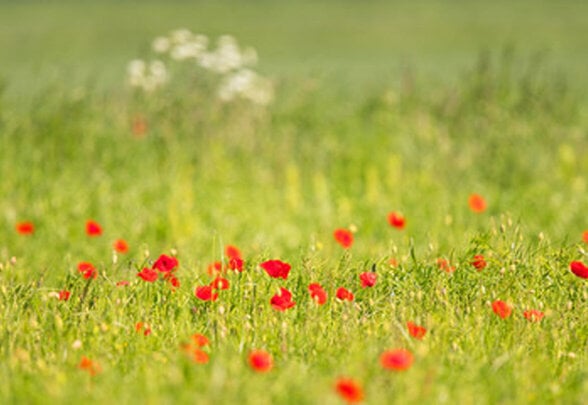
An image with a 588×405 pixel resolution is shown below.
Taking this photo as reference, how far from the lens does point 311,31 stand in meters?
24.8

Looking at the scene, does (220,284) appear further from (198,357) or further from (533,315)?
(533,315)

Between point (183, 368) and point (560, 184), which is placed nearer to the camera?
point (183, 368)

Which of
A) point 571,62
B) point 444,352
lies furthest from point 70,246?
point 571,62

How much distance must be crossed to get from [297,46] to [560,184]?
15699 millimetres

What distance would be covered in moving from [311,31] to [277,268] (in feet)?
72.8

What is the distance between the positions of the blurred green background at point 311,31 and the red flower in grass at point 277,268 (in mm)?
11506

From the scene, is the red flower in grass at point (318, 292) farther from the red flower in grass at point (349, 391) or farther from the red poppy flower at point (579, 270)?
the red flower in grass at point (349, 391)

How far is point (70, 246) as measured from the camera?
5566mm

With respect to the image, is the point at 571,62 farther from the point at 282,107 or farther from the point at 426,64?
the point at 282,107

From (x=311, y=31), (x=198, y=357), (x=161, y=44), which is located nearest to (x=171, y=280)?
(x=198, y=357)

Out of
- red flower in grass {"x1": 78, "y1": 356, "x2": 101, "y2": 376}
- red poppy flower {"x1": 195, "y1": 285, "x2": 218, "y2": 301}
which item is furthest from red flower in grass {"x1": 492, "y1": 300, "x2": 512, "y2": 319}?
red flower in grass {"x1": 78, "y1": 356, "x2": 101, "y2": 376}

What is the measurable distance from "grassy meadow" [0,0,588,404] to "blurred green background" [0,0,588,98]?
3972 mm

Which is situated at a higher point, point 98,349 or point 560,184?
point 98,349

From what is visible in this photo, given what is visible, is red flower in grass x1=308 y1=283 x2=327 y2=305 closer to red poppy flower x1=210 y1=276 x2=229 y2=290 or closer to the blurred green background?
red poppy flower x1=210 y1=276 x2=229 y2=290
